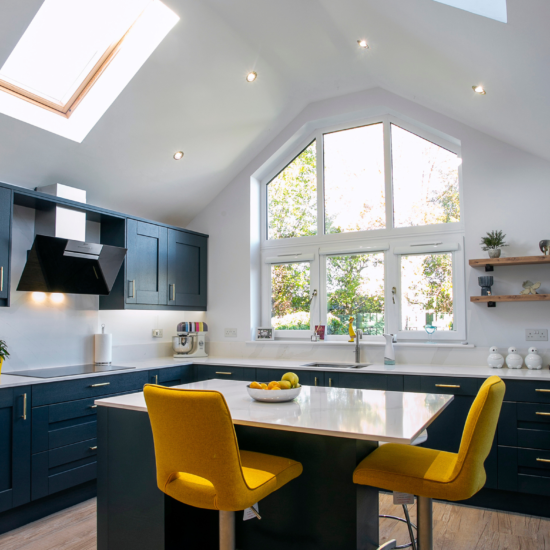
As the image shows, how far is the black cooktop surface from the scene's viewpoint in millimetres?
3093

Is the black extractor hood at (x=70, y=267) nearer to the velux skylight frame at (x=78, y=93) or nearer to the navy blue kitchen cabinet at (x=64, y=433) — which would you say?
the navy blue kitchen cabinet at (x=64, y=433)

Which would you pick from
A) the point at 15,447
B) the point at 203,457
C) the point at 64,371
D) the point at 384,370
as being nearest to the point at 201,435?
the point at 203,457

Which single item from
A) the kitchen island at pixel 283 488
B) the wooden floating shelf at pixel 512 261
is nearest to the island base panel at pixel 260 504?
the kitchen island at pixel 283 488

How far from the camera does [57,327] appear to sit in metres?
3.61

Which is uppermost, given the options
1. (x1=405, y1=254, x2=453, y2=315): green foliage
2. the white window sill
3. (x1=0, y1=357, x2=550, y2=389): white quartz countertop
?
(x1=405, y1=254, x2=453, y2=315): green foliage

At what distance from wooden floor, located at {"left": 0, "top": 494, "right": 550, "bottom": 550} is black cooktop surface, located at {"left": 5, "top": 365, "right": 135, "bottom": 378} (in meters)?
0.86

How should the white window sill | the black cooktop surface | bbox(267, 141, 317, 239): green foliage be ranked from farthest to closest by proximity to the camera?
bbox(267, 141, 317, 239): green foliage
the white window sill
the black cooktop surface

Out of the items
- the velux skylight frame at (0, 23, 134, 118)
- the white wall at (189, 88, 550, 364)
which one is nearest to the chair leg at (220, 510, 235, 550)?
the white wall at (189, 88, 550, 364)

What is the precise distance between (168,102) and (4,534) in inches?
119

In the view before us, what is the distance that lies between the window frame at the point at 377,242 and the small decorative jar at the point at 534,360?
0.52 m

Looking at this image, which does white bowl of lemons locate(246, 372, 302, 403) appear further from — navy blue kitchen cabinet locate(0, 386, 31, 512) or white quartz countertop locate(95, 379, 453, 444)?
navy blue kitchen cabinet locate(0, 386, 31, 512)

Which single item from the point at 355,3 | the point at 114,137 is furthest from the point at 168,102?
the point at 355,3

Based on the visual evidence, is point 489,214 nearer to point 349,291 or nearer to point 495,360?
point 495,360

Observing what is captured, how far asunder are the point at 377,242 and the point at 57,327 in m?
2.73
